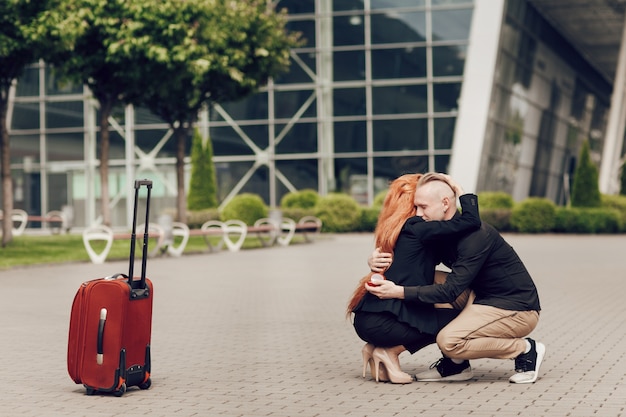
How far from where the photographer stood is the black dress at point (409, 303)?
7340 mm

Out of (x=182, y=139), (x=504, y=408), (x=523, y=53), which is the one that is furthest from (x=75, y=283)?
(x=523, y=53)

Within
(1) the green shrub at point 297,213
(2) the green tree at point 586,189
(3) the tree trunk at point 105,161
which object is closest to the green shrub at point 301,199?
(1) the green shrub at point 297,213

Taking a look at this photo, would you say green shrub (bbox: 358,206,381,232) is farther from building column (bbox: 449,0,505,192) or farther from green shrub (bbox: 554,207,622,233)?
green shrub (bbox: 554,207,622,233)

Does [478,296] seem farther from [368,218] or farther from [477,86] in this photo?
[477,86]

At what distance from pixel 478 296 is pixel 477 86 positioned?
1270 inches

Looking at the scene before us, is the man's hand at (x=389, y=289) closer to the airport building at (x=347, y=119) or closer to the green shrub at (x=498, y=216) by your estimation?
the green shrub at (x=498, y=216)

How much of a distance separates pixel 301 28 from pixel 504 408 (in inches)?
1382

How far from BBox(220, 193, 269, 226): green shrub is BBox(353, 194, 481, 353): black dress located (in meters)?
28.1

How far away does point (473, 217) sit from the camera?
7.24 meters

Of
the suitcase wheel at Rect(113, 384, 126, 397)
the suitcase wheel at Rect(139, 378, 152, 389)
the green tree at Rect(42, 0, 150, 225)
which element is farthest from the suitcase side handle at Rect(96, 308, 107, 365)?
the green tree at Rect(42, 0, 150, 225)

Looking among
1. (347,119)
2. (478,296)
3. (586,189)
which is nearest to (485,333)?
(478,296)

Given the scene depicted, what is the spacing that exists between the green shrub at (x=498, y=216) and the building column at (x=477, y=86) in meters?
2.43

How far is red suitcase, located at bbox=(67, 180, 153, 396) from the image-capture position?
686cm

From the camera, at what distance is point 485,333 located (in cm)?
739
